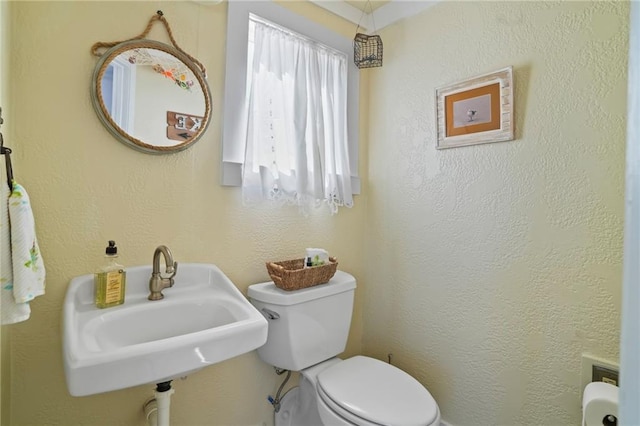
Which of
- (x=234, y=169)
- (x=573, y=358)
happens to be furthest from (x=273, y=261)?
(x=573, y=358)

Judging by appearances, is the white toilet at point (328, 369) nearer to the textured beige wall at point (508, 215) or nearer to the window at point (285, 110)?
the textured beige wall at point (508, 215)

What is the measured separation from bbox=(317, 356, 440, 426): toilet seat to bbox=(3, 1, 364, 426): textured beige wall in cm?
40

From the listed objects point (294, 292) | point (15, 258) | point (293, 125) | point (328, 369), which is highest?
point (293, 125)

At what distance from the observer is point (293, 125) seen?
1.45 meters

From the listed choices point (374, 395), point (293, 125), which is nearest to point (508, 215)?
point (374, 395)

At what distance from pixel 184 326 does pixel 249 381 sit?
0.49 meters

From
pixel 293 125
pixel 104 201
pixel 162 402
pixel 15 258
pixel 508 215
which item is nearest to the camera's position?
pixel 15 258

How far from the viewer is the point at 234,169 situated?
51.6 inches

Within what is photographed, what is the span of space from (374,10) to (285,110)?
87 cm

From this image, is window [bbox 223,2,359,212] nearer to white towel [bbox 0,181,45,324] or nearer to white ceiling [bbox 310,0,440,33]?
white ceiling [bbox 310,0,440,33]

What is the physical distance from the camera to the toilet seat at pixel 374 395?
1.01 meters

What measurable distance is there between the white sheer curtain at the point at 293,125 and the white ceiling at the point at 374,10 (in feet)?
0.84

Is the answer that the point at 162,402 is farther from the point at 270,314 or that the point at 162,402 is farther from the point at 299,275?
the point at 299,275

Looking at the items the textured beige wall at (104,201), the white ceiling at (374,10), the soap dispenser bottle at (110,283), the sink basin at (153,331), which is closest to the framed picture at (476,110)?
the white ceiling at (374,10)
